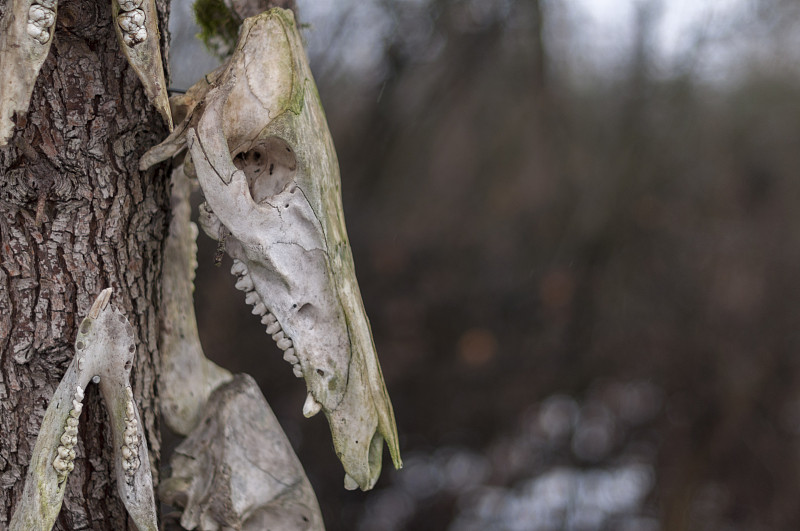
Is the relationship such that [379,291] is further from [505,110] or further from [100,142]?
[100,142]

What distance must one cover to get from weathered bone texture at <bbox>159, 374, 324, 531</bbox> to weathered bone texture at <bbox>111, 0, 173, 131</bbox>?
409mm

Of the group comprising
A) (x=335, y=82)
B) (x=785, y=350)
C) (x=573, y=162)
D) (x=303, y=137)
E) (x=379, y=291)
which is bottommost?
(x=303, y=137)

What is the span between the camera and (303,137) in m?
0.70

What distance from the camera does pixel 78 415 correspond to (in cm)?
63

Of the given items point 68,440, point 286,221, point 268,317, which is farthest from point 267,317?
point 68,440

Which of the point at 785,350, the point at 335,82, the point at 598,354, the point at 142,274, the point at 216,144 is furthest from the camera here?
the point at 598,354

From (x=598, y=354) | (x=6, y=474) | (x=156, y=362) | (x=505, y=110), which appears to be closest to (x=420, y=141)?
(x=505, y=110)

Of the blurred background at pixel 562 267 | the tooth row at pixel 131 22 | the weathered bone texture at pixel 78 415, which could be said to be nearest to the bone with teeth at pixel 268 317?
the weathered bone texture at pixel 78 415

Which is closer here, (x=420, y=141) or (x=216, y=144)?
(x=216, y=144)

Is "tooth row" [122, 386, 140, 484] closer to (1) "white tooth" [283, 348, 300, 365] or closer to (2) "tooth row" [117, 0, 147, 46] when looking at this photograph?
(1) "white tooth" [283, 348, 300, 365]

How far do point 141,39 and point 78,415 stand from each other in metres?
0.36

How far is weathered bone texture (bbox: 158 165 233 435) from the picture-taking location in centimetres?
86

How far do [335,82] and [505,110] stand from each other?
Result: 1.74 ft

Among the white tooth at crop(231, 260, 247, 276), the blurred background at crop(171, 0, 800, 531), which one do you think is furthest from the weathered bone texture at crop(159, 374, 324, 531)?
the blurred background at crop(171, 0, 800, 531)
